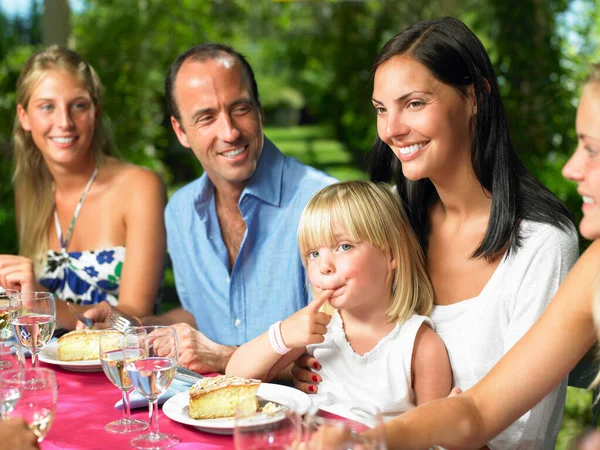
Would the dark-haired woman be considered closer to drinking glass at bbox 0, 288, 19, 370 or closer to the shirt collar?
the shirt collar

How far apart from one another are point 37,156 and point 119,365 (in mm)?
2131

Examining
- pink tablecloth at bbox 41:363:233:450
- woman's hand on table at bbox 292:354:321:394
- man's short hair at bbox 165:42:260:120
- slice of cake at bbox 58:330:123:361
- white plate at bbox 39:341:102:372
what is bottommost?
woman's hand on table at bbox 292:354:321:394

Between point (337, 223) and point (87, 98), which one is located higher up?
point (87, 98)

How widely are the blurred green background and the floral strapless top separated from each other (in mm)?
1181

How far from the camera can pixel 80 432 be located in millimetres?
1735

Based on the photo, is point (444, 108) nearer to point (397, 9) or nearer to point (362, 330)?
point (362, 330)

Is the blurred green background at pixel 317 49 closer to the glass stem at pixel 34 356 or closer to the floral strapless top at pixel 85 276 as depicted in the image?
the floral strapless top at pixel 85 276

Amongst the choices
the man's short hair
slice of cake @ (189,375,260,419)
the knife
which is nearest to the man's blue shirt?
the man's short hair

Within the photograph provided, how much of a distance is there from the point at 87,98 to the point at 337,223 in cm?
170

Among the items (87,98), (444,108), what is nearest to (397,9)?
(87,98)

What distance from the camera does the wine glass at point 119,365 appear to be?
163 centimetres

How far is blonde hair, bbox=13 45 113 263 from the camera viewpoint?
10.9ft

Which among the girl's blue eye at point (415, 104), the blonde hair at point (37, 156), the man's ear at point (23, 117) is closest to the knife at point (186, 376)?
the girl's blue eye at point (415, 104)

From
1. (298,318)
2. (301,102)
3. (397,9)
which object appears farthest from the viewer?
(301,102)
